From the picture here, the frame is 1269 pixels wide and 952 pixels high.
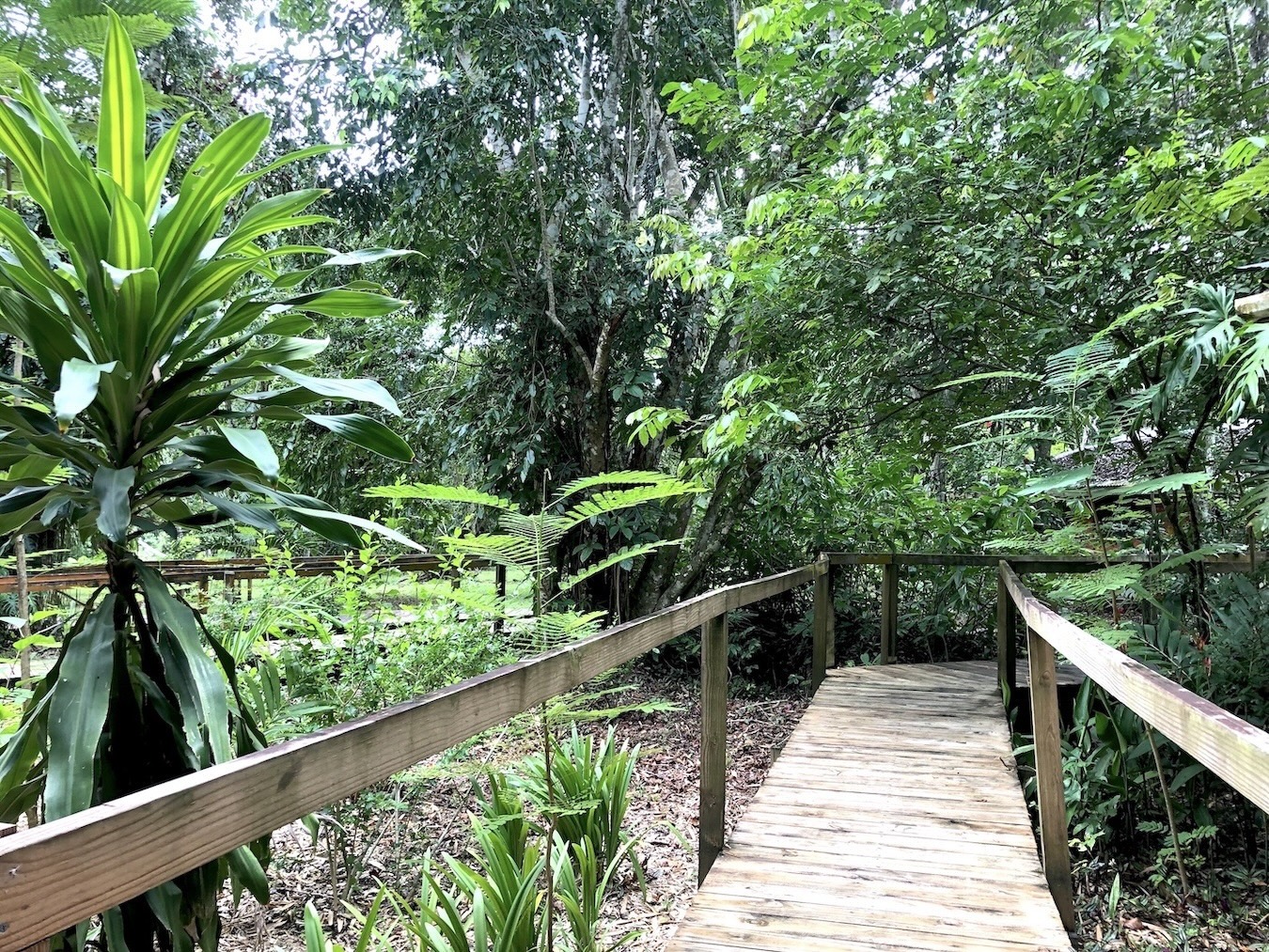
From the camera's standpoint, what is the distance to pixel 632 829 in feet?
13.6

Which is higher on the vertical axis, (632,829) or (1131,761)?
(1131,761)

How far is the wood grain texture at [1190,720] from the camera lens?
3.26ft

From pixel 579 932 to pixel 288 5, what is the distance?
8.34 meters

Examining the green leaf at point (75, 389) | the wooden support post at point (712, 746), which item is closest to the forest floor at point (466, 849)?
the wooden support post at point (712, 746)

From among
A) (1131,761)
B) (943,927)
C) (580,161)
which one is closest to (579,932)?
(943,927)

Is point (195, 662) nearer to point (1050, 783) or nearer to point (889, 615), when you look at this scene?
point (1050, 783)

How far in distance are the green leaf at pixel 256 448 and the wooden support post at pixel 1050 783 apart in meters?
2.41

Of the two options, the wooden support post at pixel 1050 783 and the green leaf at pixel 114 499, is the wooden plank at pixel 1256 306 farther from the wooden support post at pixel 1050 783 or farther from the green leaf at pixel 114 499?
the green leaf at pixel 114 499

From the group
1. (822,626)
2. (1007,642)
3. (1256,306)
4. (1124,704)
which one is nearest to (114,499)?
(1124,704)

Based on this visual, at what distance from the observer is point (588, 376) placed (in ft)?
21.6

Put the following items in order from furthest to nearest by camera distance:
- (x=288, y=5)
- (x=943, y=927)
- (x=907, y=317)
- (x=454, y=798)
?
(x=288, y=5) → (x=907, y=317) → (x=454, y=798) → (x=943, y=927)

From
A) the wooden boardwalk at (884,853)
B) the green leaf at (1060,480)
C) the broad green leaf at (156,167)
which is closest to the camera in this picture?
the broad green leaf at (156,167)

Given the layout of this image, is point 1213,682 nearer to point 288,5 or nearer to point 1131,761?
point 1131,761

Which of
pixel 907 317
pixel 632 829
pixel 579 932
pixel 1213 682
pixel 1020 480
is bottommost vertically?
pixel 632 829
